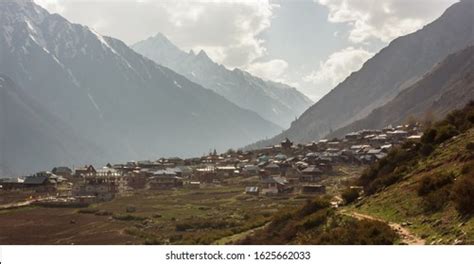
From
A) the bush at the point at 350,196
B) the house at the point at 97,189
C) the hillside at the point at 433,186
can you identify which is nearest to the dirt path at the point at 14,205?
the house at the point at 97,189

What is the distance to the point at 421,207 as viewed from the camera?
29.4 m

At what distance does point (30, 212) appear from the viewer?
3209 inches

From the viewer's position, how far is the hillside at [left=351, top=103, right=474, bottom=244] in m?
24.7

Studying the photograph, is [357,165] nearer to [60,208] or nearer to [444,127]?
[60,208]

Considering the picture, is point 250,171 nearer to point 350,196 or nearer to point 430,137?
point 430,137

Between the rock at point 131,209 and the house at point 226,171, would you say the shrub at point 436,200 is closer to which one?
the rock at point 131,209

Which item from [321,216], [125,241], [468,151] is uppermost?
[468,151]

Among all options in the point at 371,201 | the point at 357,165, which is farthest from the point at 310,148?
the point at 371,201

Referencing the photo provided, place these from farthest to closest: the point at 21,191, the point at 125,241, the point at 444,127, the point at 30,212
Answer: the point at 21,191, the point at 30,212, the point at 125,241, the point at 444,127

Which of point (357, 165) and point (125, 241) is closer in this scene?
point (125, 241)

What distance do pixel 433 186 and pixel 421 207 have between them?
215 centimetres

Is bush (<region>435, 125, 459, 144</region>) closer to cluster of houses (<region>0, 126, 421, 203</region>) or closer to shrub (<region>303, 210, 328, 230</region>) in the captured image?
shrub (<region>303, 210, 328, 230</region>)

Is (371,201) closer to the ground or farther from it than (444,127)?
closer to the ground

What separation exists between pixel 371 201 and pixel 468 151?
7.54 metres
